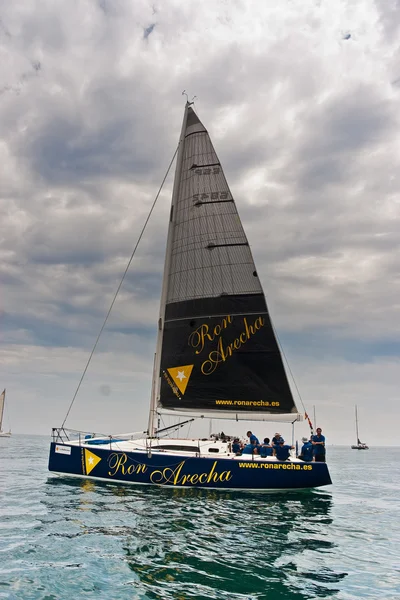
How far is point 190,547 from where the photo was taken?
10062 mm

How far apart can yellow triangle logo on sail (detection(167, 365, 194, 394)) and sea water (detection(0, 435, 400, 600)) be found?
454 centimetres

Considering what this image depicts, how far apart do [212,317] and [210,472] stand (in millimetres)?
6690

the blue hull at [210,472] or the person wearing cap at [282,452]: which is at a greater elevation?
the person wearing cap at [282,452]

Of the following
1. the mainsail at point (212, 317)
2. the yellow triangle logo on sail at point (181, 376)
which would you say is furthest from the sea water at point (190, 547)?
the yellow triangle logo on sail at point (181, 376)

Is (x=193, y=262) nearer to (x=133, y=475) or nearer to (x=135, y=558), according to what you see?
(x=133, y=475)

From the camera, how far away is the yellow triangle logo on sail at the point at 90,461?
18625 millimetres

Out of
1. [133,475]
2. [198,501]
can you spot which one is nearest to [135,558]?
[198,501]

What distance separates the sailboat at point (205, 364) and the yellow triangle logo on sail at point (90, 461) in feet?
0.13

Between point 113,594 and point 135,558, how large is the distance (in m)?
1.84

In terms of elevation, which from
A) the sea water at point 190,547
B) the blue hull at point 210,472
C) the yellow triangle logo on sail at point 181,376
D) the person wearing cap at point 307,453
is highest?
the yellow triangle logo on sail at point 181,376

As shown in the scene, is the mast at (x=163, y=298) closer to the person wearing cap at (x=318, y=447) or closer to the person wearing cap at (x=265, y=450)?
the person wearing cap at (x=265, y=450)

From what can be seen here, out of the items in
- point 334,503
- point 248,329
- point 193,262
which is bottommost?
point 334,503

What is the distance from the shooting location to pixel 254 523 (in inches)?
505

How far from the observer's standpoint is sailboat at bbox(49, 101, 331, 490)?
695 inches
